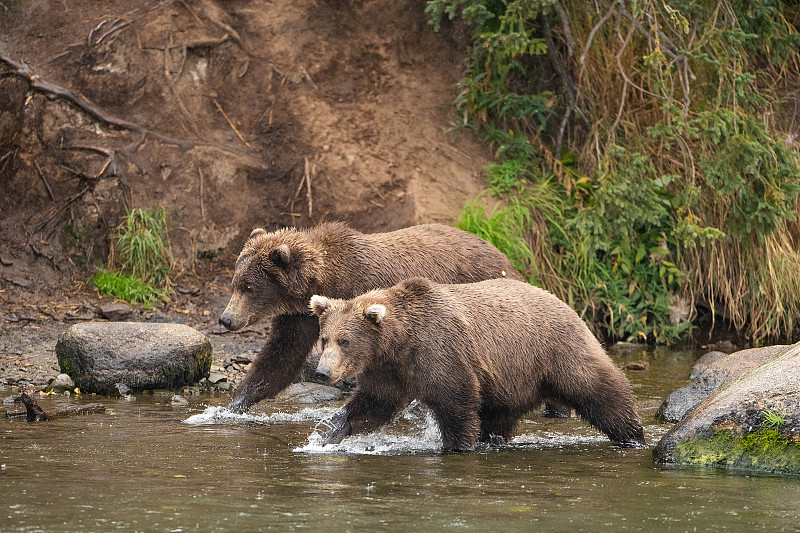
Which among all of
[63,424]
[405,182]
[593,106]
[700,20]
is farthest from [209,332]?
[700,20]

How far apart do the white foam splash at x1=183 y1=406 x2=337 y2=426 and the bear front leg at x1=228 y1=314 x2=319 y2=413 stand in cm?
11

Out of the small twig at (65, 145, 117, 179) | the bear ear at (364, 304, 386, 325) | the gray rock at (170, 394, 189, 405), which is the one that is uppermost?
the small twig at (65, 145, 117, 179)

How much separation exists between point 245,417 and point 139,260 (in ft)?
15.4

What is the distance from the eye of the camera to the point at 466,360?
786 cm

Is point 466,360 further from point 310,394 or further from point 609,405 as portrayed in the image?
point 310,394

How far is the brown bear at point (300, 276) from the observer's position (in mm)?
9117

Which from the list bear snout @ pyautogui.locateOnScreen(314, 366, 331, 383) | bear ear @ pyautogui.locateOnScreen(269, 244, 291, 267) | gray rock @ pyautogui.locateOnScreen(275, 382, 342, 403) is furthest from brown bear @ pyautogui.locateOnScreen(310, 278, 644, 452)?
gray rock @ pyautogui.locateOnScreen(275, 382, 342, 403)

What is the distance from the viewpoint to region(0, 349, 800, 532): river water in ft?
18.2

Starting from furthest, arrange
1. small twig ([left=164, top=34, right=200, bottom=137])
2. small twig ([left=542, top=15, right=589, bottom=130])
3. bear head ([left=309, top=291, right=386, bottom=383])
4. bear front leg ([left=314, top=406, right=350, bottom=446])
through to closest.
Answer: small twig ([left=164, top=34, right=200, bottom=137]) → small twig ([left=542, top=15, right=589, bottom=130]) → bear front leg ([left=314, top=406, right=350, bottom=446]) → bear head ([left=309, top=291, right=386, bottom=383])

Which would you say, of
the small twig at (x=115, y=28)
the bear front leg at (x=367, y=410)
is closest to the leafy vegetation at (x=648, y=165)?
the small twig at (x=115, y=28)

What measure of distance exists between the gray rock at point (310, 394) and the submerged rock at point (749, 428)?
3.64 metres

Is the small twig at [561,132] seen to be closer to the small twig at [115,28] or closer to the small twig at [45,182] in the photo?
the small twig at [115,28]

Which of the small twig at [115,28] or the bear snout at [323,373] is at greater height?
the small twig at [115,28]

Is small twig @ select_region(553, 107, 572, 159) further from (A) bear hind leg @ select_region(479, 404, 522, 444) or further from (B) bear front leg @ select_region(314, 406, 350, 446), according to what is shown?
(B) bear front leg @ select_region(314, 406, 350, 446)
